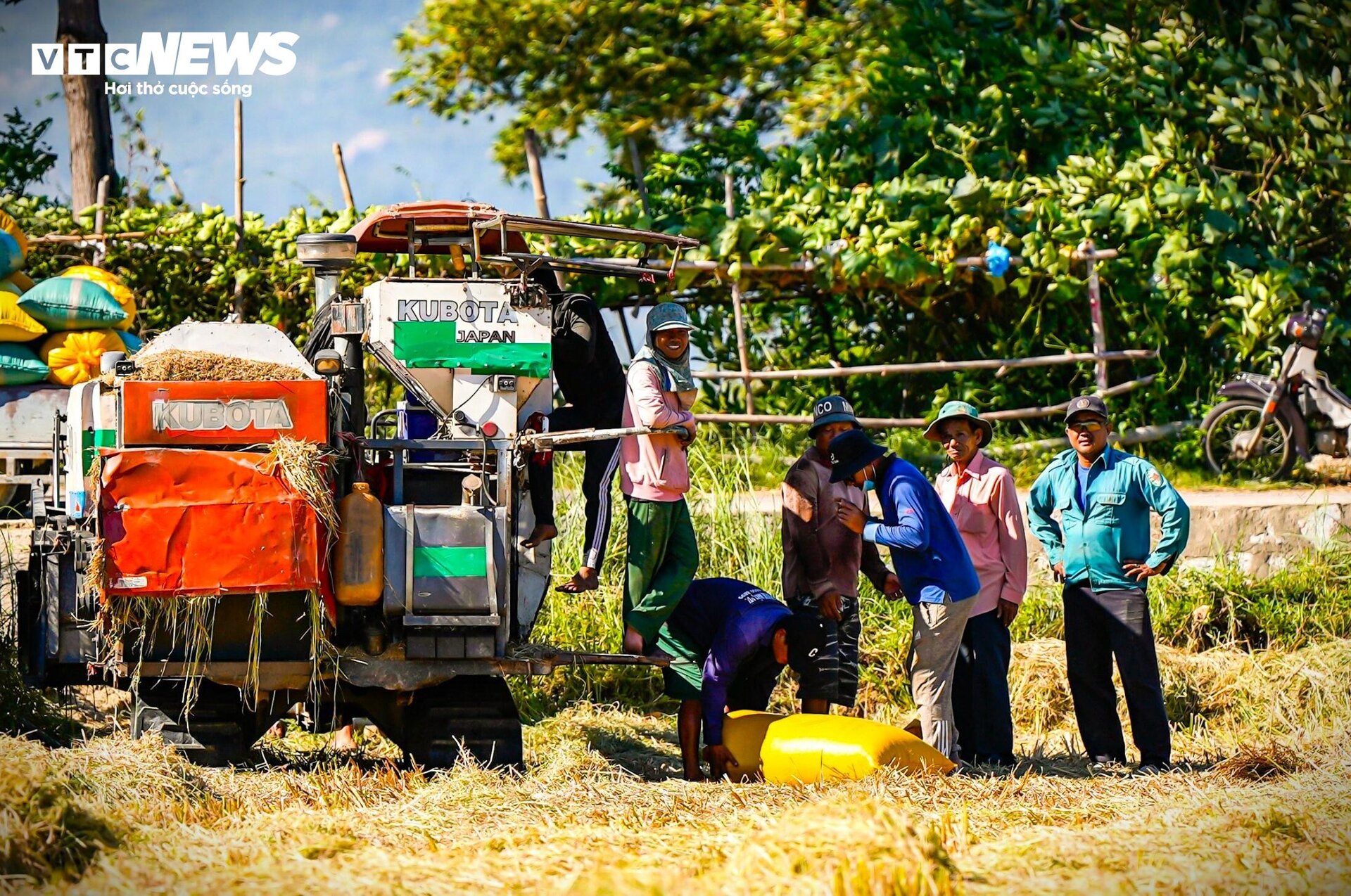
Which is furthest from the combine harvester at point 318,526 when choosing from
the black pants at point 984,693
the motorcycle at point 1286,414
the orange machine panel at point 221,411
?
the motorcycle at point 1286,414

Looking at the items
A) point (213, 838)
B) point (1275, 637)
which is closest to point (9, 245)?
point (213, 838)

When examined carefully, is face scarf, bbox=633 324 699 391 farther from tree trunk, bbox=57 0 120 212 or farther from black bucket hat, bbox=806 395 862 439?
tree trunk, bbox=57 0 120 212

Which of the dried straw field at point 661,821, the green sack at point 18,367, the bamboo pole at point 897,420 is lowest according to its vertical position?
the dried straw field at point 661,821

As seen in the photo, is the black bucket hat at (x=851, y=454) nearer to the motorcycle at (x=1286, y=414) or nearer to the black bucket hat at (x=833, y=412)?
the black bucket hat at (x=833, y=412)

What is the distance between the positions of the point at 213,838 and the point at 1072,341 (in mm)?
8499

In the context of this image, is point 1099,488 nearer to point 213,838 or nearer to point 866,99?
point 213,838

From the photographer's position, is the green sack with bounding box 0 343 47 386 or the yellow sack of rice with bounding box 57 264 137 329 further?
the yellow sack of rice with bounding box 57 264 137 329

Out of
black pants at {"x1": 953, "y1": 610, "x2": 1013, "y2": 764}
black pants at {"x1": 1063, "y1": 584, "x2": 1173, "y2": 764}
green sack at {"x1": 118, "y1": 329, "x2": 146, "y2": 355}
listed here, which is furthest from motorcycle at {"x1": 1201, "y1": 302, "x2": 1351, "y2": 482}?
green sack at {"x1": 118, "y1": 329, "x2": 146, "y2": 355}

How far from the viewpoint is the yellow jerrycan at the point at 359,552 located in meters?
6.05

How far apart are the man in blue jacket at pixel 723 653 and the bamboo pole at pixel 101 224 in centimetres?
589

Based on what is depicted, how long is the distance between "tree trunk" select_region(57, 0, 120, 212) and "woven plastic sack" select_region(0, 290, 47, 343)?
4228mm

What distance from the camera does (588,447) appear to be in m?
7.35

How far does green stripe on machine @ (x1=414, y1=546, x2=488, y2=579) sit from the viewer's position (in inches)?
242

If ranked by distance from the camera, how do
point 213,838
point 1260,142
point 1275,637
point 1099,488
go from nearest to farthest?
point 213,838
point 1099,488
point 1275,637
point 1260,142
